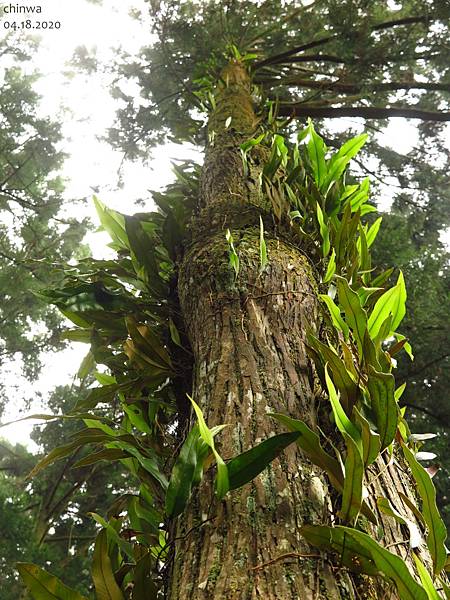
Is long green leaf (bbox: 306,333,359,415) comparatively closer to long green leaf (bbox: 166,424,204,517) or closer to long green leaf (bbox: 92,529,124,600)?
long green leaf (bbox: 166,424,204,517)

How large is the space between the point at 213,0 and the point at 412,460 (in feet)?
15.4

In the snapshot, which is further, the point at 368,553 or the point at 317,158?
the point at 317,158

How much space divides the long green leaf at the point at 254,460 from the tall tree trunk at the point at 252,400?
0.05 meters

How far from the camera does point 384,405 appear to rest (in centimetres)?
97

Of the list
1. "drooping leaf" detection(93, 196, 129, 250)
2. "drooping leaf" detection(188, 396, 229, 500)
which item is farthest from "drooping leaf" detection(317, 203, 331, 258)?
"drooping leaf" detection(188, 396, 229, 500)

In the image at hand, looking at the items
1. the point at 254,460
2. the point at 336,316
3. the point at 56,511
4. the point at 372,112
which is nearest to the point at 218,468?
the point at 254,460

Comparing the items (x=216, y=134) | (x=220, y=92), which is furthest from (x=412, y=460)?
(x=220, y=92)

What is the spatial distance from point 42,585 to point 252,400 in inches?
20.7

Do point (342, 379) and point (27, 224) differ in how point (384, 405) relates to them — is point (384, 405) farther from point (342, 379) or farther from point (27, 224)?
point (27, 224)

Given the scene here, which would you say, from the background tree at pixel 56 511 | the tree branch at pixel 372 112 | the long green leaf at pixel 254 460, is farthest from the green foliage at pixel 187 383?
the background tree at pixel 56 511

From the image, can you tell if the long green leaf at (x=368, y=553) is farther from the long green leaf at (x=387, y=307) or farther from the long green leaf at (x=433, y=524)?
the long green leaf at (x=387, y=307)

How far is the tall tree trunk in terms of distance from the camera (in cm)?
78

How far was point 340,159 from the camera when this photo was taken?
1963 millimetres

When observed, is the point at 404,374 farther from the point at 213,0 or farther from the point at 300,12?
the point at 213,0
